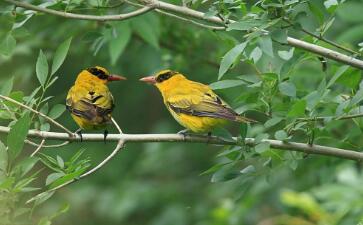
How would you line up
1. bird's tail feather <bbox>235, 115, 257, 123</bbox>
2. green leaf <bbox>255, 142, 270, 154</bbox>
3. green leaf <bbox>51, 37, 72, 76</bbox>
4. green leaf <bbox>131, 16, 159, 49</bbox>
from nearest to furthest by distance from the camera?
green leaf <bbox>255, 142, 270, 154</bbox>
green leaf <bbox>51, 37, 72, 76</bbox>
bird's tail feather <bbox>235, 115, 257, 123</bbox>
green leaf <bbox>131, 16, 159, 49</bbox>

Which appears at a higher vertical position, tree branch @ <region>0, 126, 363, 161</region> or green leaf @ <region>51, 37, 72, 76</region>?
green leaf @ <region>51, 37, 72, 76</region>

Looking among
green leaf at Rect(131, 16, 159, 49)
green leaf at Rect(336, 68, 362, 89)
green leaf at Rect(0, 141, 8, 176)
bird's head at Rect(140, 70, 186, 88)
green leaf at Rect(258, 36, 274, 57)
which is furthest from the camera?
green leaf at Rect(131, 16, 159, 49)

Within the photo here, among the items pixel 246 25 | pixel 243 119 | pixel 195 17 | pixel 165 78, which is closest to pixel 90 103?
pixel 165 78

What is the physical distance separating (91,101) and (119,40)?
950 millimetres

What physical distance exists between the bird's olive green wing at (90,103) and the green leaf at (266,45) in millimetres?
1717

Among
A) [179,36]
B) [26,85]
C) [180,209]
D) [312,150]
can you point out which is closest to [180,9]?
[312,150]

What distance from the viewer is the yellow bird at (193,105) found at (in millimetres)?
5488

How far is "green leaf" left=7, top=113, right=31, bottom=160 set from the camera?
13.6ft

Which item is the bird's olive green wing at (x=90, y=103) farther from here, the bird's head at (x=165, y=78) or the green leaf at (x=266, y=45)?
the green leaf at (x=266, y=45)

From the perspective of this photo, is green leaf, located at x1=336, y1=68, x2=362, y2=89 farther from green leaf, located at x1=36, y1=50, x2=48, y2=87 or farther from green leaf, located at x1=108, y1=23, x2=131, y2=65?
green leaf, located at x1=108, y1=23, x2=131, y2=65

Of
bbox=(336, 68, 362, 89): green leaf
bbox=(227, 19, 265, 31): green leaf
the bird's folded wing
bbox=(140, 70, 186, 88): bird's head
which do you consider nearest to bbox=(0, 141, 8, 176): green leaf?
bbox=(227, 19, 265, 31): green leaf

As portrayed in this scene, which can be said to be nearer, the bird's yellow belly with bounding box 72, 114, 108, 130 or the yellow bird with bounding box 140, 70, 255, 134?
the yellow bird with bounding box 140, 70, 255, 134

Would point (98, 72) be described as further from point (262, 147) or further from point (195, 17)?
point (262, 147)

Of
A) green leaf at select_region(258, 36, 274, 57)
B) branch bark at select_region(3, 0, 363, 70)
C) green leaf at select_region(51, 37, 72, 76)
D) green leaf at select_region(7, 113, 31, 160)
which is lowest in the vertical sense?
green leaf at select_region(7, 113, 31, 160)
